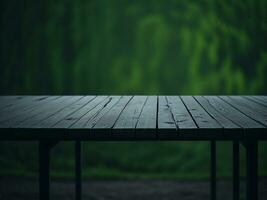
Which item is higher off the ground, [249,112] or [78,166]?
[249,112]

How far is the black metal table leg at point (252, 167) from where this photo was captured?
165 centimetres

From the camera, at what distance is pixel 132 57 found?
442 centimetres

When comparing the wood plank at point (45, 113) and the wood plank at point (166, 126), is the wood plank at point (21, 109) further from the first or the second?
the wood plank at point (166, 126)

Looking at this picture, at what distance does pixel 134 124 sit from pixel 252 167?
1.41ft

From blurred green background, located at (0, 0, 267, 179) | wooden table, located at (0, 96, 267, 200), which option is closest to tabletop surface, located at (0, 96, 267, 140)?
Result: wooden table, located at (0, 96, 267, 200)

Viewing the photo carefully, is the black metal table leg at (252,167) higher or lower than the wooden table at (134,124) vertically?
lower

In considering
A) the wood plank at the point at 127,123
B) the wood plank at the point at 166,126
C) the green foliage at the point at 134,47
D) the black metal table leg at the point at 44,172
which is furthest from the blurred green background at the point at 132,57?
the black metal table leg at the point at 44,172

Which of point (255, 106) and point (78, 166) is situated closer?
point (255, 106)

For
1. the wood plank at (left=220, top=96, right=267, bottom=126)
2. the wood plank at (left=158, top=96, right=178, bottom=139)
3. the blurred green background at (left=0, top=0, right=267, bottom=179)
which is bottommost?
the wood plank at (left=158, top=96, right=178, bottom=139)

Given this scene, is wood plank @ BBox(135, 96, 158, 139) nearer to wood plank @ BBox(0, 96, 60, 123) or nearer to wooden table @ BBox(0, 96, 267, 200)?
wooden table @ BBox(0, 96, 267, 200)

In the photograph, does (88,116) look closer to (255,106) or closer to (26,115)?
(26,115)

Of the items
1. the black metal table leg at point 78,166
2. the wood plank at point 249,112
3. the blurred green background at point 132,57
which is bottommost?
the black metal table leg at point 78,166

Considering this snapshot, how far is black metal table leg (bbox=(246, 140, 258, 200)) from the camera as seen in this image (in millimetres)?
1646

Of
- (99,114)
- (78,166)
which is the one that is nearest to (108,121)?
(99,114)
